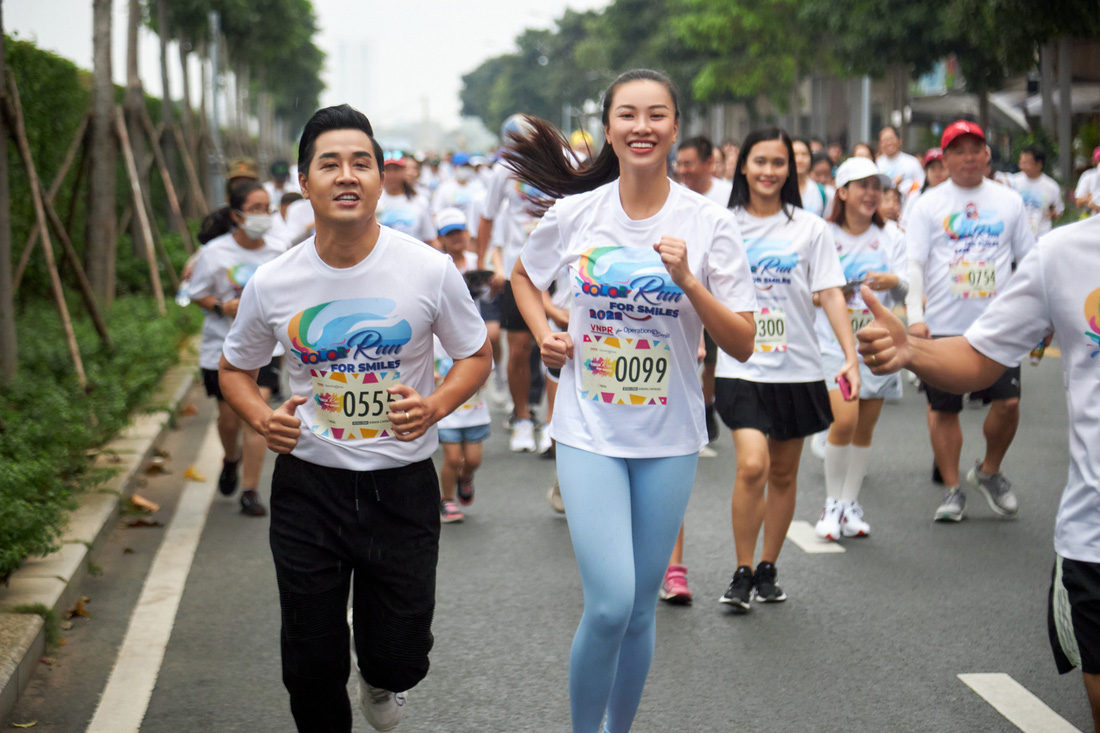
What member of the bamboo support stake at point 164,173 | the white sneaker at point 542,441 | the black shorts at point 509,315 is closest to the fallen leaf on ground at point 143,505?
the black shorts at point 509,315

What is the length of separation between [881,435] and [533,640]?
5444mm

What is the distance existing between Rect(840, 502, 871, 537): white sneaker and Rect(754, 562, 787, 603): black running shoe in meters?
1.29

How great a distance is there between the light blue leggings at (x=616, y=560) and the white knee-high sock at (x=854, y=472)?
10.5 feet

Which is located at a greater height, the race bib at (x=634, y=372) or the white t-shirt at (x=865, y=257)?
the white t-shirt at (x=865, y=257)

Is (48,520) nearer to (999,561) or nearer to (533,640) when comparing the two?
(533,640)

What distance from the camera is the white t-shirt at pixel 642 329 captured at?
13.0 ft

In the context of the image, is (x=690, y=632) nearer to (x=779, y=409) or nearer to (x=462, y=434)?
(x=779, y=409)

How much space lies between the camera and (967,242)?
7.34 m

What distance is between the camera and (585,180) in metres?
4.69

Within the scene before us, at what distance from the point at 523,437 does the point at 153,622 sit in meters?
4.23

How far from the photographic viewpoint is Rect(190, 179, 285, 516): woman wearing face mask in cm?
762

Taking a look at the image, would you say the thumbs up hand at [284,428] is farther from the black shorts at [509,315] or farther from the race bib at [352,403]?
the black shorts at [509,315]

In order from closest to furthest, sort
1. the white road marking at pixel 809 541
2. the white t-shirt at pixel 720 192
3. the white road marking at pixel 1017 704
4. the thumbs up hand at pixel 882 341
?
the thumbs up hand at pixel 882 341
the white road marking at pixel 1017 704
the white road marking at pixel 809 541
the white t-shirt at pixel 720 192

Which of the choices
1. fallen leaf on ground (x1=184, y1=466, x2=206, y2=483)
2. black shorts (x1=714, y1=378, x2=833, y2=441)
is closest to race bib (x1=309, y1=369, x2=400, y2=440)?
black shorts (x1=714, y1=378, x2=833, y2=441)
